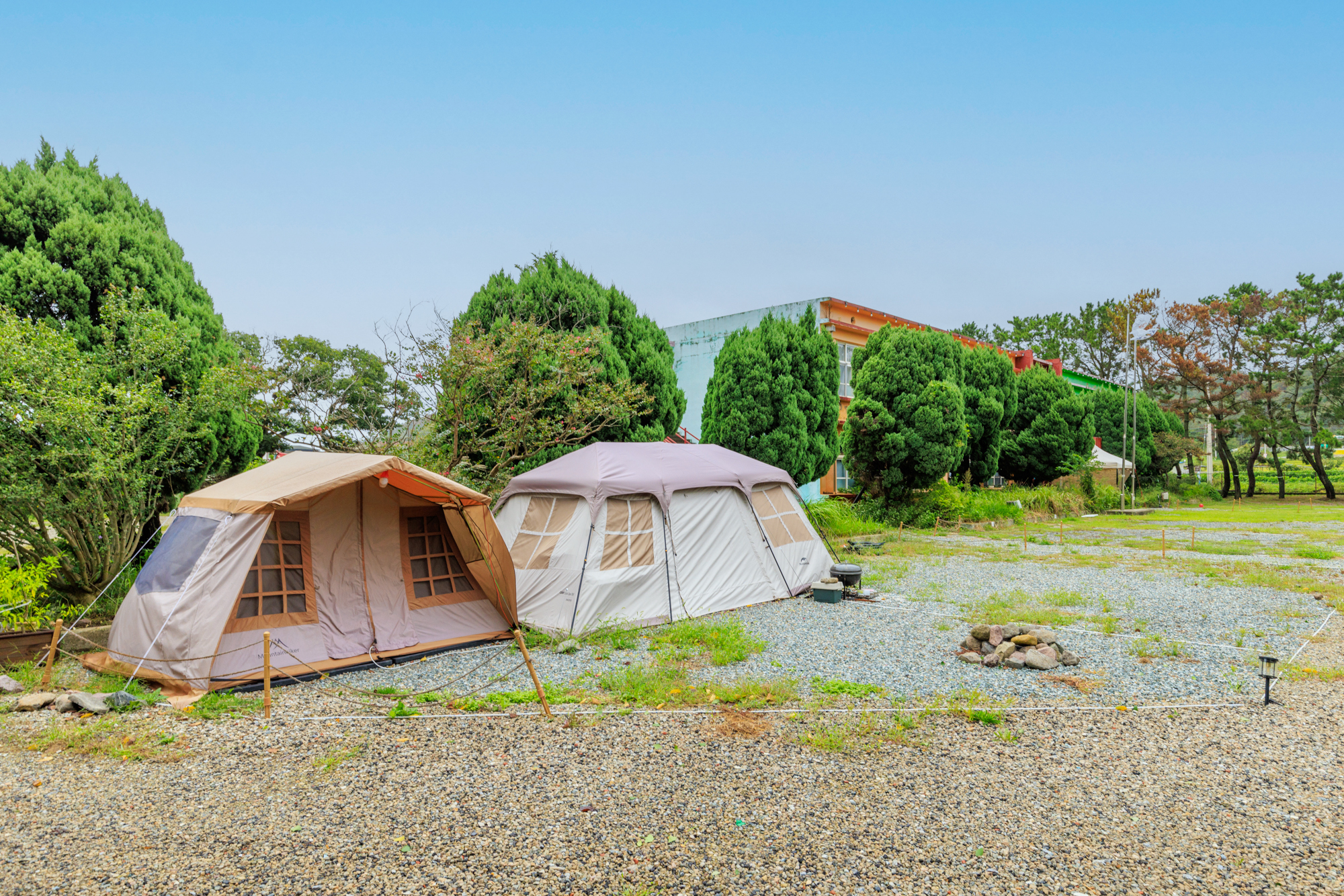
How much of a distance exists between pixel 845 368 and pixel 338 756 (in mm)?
21681

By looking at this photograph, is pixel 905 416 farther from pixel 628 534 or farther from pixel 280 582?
pixel 280 582

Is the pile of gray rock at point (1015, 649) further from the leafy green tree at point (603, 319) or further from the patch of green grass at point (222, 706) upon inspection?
the leafy green tree at point (603, 319)

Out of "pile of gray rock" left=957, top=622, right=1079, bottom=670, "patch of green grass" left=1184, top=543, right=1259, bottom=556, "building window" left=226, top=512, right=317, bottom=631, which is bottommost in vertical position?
"patch of green grass" left=1184, top=543, right=1259, bottom=556

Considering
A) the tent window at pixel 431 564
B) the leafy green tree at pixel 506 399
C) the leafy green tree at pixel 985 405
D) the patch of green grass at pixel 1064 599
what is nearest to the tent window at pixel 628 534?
the tent window at pixel 431 564

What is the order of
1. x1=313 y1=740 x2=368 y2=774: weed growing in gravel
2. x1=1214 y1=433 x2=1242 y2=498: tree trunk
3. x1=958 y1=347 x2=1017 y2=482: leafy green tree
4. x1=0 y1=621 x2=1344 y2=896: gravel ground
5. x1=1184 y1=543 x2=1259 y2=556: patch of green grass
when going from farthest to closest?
x1=1214 y1=433 x2=1242 y2=498: tree trunk, x1=958 y1=347 x2=1017 y2=482: leafy green tree, x1=1184 y1=543 x2=1259 y2=556: patch of green grass, x1=313 y1=740 x2=368 y2=774: weed growing in gravel, x1=0 y1=621 x2=1344 y2=896: gravel ground

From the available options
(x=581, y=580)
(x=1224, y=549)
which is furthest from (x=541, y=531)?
(x=1224, y=549)

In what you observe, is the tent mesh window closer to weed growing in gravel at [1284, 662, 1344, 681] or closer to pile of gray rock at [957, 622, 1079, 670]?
pile of gray rock at [957, 622, 1079, 670]

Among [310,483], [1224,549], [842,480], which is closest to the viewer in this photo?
[310,483]

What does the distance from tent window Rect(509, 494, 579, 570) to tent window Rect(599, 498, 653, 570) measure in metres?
0.51

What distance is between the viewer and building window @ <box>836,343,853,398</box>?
2412cm

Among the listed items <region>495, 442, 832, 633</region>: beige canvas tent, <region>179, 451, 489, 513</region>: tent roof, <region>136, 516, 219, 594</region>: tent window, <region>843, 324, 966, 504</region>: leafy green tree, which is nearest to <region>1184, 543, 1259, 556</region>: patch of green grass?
<region>843, 324, 966, 504</region>: leafy green tree

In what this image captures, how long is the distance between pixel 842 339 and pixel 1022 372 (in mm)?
7538

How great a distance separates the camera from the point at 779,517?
1072 centimetres

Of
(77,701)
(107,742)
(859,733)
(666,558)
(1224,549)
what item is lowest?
(1224,549)
